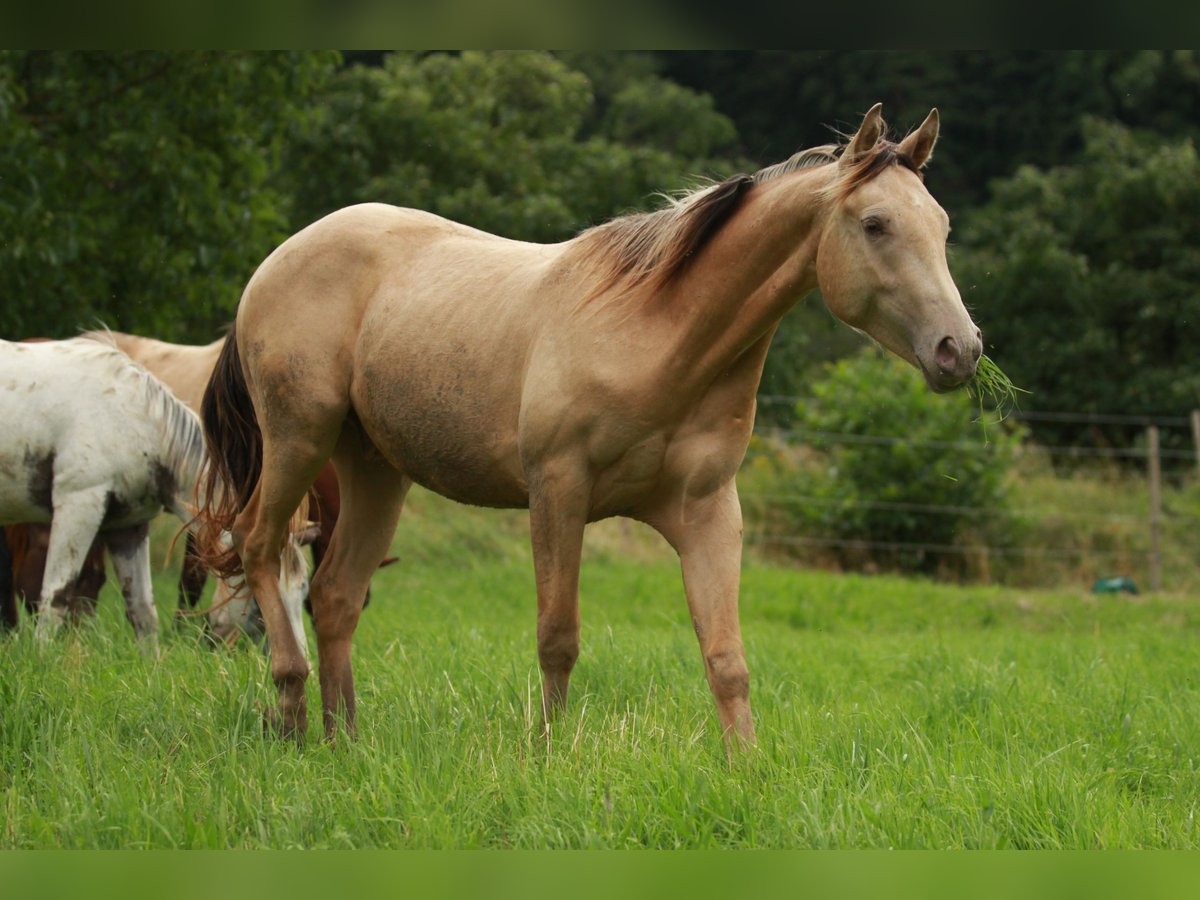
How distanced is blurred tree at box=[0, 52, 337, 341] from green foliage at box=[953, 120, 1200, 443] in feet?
51.7

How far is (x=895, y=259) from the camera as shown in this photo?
373cm

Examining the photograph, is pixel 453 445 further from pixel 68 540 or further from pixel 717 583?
pixel 68 540

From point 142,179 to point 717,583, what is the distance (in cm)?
788

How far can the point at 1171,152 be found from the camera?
79.4ft

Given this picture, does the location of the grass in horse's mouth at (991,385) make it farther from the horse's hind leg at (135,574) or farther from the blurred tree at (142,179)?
the blurred tree at (142,179)

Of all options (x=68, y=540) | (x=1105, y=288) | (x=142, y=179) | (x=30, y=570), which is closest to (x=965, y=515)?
(x=142, y=179)

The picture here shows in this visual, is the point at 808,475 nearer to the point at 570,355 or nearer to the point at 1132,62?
the point at 570,355

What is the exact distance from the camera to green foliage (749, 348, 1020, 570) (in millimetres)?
14367

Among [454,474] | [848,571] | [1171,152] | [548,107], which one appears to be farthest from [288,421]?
[1171,152]

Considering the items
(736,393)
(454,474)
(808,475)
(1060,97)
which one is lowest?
(808,475)

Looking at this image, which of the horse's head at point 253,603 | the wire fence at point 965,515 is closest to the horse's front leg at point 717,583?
the horse's head at point 253,603

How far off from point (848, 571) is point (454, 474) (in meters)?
10.7

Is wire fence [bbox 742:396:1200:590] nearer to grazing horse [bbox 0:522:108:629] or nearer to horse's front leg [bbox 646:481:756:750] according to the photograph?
grazing horse [bbox 0:522:108:629]

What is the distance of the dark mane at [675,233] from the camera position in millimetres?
4211
